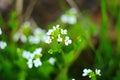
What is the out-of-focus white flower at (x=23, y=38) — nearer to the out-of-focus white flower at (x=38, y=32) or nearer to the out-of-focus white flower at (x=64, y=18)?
the out-of-focus white flower at (x=38, y=32)

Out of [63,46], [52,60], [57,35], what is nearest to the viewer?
[57,35]

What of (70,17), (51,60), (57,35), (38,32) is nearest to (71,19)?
(70,17)

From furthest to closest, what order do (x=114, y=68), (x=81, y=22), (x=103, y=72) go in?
(x=81, y=22) → (x=114, y=68) → (x=103, y=72)

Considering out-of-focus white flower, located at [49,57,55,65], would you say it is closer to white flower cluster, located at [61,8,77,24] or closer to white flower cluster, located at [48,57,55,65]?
white flower cluster, located at [48,57,55,65]

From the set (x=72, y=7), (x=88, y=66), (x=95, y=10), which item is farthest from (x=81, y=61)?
(x=95, y=10)

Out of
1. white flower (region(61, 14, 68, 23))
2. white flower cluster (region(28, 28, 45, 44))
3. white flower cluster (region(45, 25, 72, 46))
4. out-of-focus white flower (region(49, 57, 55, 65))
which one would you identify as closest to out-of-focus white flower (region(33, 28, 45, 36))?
white flower cluster (region(28, 28, 45, 44))

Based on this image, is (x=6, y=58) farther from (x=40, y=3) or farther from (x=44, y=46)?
(x=40, y=3)

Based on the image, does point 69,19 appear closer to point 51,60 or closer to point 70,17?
point 70,17

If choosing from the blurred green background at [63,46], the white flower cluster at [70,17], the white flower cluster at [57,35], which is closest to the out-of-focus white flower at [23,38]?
the blurred green background at [63,46]
